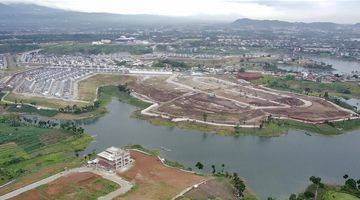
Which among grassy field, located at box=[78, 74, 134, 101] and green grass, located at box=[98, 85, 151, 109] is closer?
green grass, located at box=[98, 85, 151, 109]

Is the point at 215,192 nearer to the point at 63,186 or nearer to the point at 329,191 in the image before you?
the point at 329,191

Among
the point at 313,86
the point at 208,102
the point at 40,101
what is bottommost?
the point at 40,101

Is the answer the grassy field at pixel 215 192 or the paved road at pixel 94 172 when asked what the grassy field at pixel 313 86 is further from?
the paved road at pixel 94 172

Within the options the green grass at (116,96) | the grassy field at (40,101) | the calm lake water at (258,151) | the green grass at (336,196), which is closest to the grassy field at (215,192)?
the calm lake water at (258,151)

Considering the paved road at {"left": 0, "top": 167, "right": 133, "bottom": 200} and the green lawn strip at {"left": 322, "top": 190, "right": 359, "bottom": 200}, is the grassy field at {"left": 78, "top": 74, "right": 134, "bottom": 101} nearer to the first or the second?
the paved road at {"left": 0, "top": 167, "right": 133, "bottom": 200}

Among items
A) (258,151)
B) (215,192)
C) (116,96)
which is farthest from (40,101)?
(215,192)

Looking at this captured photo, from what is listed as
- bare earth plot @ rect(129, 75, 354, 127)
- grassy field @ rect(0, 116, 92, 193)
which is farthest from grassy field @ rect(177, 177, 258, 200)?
bare earth plot @ rect(129, 75, 354, 127)

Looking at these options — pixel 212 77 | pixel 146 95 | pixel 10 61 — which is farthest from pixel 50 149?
pixel 10 61
